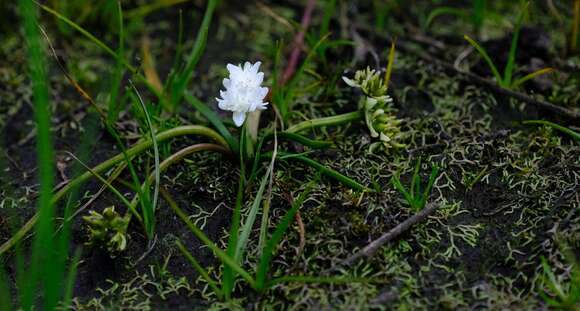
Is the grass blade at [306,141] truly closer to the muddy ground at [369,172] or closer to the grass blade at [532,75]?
the muddy ground at [369,172]

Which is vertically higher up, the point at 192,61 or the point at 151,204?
the point at 192,61

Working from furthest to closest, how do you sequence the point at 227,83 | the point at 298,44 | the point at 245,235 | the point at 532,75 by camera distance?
the point at 298,44
the point at 532,75
the point at 227,83
the point at 245,235

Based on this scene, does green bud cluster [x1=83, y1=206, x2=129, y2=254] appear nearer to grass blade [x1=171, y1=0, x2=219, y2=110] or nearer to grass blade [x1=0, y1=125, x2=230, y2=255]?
grass blade [x1=0, y1=125, x2=230, y2=255]

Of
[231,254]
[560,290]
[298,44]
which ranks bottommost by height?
[560,290]

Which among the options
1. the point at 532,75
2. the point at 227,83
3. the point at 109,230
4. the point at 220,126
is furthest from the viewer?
the point at 532,75

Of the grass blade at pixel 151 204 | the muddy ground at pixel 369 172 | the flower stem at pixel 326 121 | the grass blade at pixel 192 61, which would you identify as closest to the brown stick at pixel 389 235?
the muddy ground at pixel 369 172

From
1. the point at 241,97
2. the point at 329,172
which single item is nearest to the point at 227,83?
the point at 241,97

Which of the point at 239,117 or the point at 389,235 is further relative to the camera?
the point at 239,117

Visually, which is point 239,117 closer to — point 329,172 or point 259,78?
point 259,78

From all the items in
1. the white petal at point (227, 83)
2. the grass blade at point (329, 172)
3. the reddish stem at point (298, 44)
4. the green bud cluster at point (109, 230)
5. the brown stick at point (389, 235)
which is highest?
the white petal at point (227, 83)
